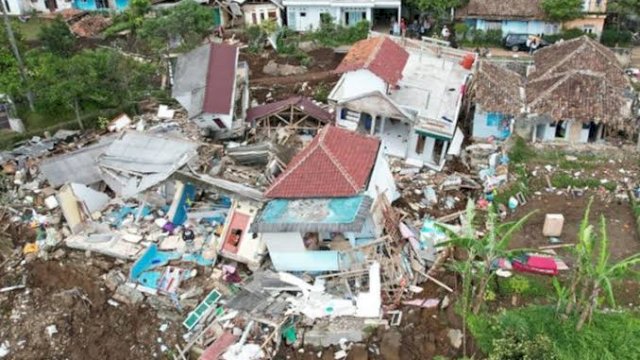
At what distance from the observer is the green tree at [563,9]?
36.1 meters

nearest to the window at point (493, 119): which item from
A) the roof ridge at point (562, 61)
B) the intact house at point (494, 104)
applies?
the intact house at point (494, 104)

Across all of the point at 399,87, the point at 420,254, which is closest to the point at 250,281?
the point at 420,254

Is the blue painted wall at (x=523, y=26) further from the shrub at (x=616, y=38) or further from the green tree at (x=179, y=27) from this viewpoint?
the green tree at (x=179, y=27)

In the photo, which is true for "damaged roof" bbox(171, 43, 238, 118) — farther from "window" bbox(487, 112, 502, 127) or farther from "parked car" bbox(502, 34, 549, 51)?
"parked car" bbox(502, 34, 549, 51)

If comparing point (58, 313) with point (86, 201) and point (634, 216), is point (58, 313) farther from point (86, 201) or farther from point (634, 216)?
point (634, 216)

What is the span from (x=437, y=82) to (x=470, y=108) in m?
2.13

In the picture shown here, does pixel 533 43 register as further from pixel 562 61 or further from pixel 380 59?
pixel 380 59

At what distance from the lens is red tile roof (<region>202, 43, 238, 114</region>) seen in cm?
2720

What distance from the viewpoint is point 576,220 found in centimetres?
2317

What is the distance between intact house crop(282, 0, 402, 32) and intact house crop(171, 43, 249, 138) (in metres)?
11.8

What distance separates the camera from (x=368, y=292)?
19.9m

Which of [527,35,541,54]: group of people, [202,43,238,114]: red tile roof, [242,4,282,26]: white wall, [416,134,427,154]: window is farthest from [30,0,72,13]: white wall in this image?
[527,35,541,54]: group of people

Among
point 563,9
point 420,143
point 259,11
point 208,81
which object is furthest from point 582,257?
point 259,11

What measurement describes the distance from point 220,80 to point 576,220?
1624cm
